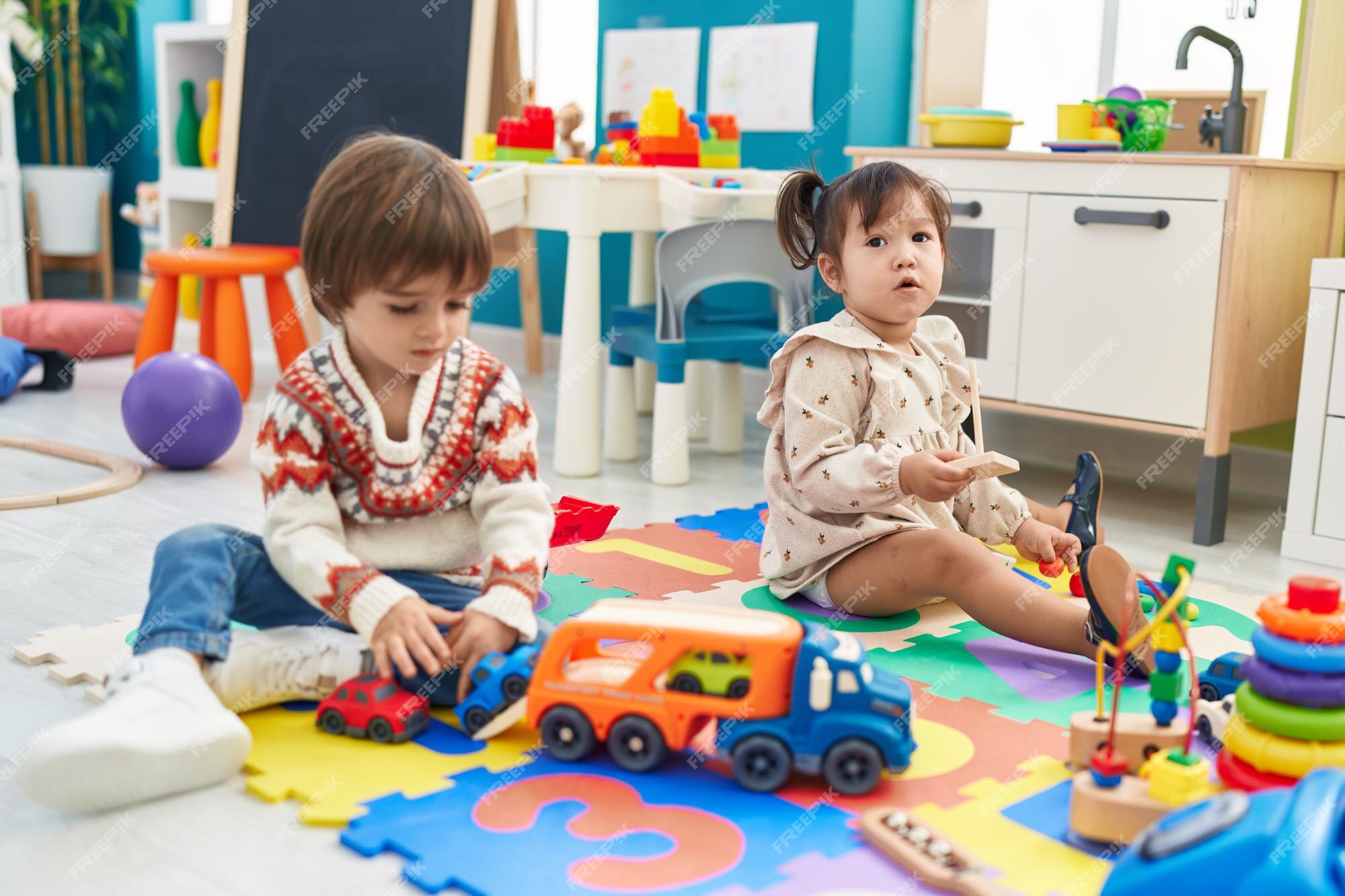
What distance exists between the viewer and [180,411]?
88.1 inches

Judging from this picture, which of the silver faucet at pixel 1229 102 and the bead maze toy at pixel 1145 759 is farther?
the silver faucet at pixel 1229 102

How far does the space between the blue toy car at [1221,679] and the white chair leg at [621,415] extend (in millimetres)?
1404

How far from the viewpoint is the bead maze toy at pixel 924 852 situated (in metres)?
0.92

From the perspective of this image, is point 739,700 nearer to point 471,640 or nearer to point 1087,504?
point 471,640

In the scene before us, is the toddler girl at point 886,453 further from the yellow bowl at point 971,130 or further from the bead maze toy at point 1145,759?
the yellow bowl at point 971,130

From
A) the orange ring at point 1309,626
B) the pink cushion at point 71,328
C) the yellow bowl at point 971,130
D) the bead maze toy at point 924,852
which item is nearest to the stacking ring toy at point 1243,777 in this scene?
the orange ring at point 1309,626

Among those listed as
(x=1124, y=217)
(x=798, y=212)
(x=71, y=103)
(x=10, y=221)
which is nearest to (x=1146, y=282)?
(x=1124, y=217)

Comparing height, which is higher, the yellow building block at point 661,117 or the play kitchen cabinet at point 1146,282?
the yellow building block at point 661,117

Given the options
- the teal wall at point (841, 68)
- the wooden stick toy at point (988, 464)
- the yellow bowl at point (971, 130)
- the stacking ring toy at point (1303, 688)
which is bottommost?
the stacking ring toy at point (1303, 688)

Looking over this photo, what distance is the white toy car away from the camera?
3.74 ft

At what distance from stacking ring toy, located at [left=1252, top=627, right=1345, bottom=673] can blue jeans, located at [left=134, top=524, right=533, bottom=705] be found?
63 centimetres

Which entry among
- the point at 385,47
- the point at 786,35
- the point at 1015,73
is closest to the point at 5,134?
the point at 385,47

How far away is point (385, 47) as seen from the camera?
9.89ft

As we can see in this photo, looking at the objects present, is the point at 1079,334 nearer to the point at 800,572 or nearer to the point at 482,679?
the point at 800,572
